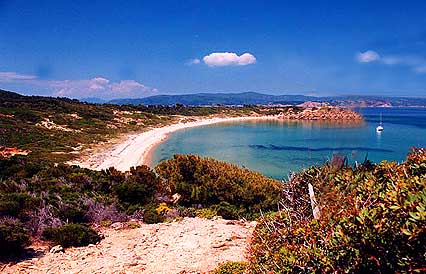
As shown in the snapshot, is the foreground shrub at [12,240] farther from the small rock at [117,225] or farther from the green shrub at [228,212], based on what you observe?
the green shrub at [228,212]

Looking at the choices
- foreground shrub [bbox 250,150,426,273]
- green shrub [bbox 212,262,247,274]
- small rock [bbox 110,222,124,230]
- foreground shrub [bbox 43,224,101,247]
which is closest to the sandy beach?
small rock [bbox 110,222,124,230]

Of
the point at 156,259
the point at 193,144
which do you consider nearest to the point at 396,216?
the point at 156,259

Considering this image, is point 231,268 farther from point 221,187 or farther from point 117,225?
point 221,187

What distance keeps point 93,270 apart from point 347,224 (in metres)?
5.43

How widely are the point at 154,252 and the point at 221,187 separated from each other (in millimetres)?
6322

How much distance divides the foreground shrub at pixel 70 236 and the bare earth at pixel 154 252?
A: 0.72 ft

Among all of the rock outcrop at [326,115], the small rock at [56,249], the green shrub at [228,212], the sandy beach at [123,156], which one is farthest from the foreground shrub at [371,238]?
the rock outcrop at [326,115]

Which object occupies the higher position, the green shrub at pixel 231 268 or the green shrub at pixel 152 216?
the green shrub at pixel 231 268

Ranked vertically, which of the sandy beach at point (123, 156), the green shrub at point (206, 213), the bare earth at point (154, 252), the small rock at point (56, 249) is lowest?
the sandy beach at point (123, 156)

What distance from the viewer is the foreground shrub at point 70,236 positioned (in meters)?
8.21

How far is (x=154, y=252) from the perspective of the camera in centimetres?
797

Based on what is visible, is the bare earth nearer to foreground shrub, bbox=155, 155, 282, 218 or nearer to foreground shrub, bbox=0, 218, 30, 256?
foreground shrub, bbox=0, 218, 30, 256

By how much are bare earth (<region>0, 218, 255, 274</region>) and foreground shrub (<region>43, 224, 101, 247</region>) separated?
220 mm

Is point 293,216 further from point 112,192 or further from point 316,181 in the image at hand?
point 112,192
